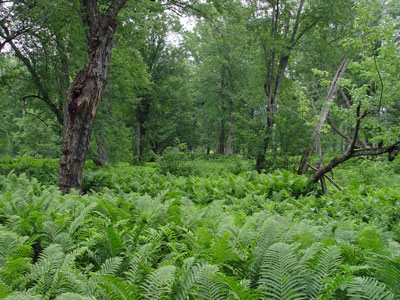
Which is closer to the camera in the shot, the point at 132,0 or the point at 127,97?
the point at 132,0

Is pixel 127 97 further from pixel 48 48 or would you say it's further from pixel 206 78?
pixel 206 78

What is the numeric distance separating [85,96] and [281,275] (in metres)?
5.38

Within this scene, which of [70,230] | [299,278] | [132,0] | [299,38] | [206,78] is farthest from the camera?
[206,78]

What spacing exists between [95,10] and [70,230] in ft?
18.3

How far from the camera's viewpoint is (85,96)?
224 inches

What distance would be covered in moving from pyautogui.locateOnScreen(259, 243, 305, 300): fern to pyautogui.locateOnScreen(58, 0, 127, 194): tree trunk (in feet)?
16.9

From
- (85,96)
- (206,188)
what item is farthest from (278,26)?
(85,96)

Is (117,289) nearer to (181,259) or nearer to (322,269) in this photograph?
(181,259)

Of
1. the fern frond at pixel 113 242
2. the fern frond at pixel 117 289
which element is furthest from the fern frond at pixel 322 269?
the fern frond at pixel 113 242

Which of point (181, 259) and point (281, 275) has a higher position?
point (281, 275)

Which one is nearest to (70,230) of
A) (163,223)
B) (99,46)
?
(163,223)

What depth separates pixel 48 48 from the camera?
8305 millimetres

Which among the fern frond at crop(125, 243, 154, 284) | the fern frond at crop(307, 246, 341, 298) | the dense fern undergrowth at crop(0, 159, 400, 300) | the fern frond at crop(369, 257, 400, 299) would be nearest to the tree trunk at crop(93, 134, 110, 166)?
the dense fern undergrowth at crop(0, 159, 400, 300)

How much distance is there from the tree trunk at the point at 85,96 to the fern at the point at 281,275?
16.9 feet
